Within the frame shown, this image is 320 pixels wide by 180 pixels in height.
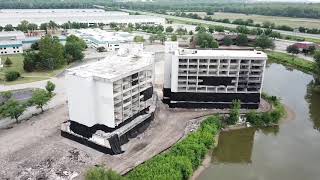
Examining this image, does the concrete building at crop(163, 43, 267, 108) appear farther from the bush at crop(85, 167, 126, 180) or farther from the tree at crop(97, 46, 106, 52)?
the tree at crop(97, 46, 106, 52)

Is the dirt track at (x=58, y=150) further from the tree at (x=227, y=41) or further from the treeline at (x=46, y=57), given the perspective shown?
the tree at (x=227, y=41)

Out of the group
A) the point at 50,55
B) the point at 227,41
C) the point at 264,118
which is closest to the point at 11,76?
the point at 50,55

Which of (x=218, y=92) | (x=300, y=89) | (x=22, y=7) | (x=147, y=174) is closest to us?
(x=147, y=174)

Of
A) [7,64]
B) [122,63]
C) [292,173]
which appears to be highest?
[122,63]

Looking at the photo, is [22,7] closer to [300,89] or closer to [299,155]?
[300,89]

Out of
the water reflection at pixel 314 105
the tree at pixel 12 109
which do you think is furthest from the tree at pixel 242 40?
the tree at pixel 12 109

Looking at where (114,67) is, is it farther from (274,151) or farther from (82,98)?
(274,151)

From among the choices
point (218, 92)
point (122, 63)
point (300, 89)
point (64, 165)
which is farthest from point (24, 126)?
point (300, 89)
